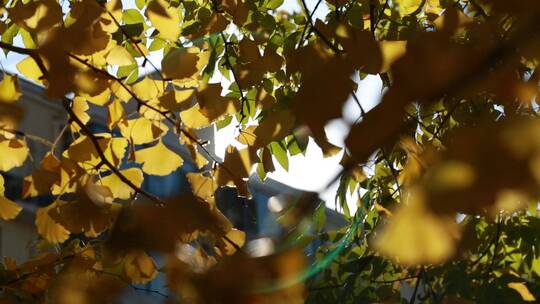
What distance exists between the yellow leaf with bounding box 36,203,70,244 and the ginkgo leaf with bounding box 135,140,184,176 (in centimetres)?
19

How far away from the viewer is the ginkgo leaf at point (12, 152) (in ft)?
4.90

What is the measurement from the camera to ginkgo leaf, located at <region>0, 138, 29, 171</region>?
1.49m

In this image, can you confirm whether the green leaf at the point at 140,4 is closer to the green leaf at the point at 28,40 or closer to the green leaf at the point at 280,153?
the green leaf at the point at 28,40

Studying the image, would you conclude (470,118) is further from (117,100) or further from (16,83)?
(16,83)

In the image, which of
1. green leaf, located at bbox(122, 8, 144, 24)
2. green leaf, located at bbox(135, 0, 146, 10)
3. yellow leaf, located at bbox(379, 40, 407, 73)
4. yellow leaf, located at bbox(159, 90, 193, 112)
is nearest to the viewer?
yellow leaf, located at bbox(379, 40, 407, 73)

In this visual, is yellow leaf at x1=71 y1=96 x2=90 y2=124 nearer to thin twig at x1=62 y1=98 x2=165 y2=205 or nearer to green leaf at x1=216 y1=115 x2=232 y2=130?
thin twig at x1=62 y1=98 x2=165 y2=205

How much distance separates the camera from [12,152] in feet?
4.94

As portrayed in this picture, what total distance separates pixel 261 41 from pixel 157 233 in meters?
1.16

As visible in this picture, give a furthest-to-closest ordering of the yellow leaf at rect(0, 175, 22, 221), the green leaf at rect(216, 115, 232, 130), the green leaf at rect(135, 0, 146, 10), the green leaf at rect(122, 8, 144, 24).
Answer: the green leaf at rect(216, 115, 232, 130) → the green leaf at rect(135, 0, 146, 10) → the green leaf at rect(122, 8, 144, 24) → the yellow leaf at rect(0, 175, 22, 221)

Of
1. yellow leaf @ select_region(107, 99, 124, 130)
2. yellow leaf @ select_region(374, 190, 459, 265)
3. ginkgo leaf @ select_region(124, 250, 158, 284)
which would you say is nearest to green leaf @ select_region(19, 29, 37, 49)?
yellow leaf @ select_region(107, 99, 124, 130)

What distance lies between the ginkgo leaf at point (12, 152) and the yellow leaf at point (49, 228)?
0.11m

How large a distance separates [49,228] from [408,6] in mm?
889

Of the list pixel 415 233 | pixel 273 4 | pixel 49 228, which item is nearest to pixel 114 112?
pixel 49 228

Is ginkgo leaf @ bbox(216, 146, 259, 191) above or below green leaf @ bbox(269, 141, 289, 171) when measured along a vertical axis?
above
